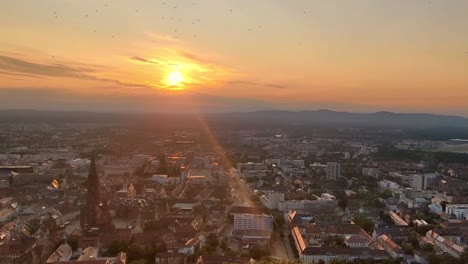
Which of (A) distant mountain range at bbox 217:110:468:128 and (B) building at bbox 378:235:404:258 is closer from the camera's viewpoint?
(B) building at bbox 378:235:404:258

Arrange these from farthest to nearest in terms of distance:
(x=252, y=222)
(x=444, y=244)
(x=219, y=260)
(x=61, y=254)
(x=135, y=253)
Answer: (x=252, y=222) → (x=444, y=244) → (x=135, y=253) → (x=61, y=254) → (x=219, y=260)

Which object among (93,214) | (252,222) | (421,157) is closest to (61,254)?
(93,214)

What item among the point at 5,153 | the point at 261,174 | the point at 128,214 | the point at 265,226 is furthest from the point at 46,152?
the point at 265,226

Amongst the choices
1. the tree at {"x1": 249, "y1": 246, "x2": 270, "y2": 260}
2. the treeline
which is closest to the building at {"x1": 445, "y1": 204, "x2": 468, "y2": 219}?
the tree at {"x1": 249, "y1": 246, "x2": 270, "y2": 260}

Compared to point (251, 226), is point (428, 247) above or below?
above

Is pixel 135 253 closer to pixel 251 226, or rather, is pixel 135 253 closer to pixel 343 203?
pixel 251 226

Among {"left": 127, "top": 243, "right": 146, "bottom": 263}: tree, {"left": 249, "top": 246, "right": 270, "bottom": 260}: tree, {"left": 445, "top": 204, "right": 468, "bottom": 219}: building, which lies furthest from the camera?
{"left": 445, "top": 204, "right": 468, "bottom": 219}: building

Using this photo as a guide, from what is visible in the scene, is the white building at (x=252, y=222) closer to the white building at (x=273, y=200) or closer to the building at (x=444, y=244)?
the white building at (x=273, y=200)

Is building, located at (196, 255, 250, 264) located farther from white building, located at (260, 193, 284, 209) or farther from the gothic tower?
white building, located at (260, 193, 284, 209)

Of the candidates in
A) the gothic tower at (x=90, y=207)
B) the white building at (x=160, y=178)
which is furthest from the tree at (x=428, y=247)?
the white building at (x=160, y=178)
